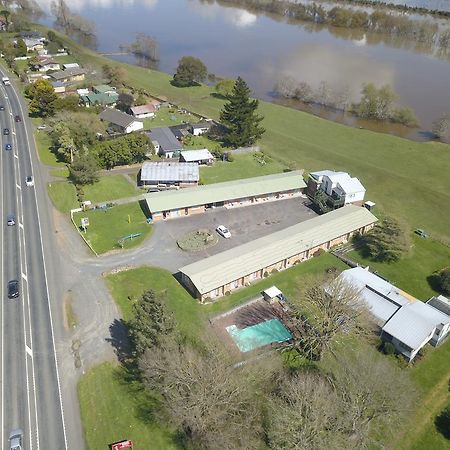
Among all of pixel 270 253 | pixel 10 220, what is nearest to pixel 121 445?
pixel 270 253

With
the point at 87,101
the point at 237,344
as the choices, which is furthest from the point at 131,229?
the point at 87,101

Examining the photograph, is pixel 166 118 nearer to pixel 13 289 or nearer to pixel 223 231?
pixel 223 231

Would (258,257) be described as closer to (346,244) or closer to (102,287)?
(346,244)

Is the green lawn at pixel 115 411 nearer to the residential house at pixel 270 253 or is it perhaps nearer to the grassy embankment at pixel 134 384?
the grassy embankment at pixel 134 384

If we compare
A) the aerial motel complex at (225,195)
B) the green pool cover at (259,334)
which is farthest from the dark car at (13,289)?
the green pool cover at (259,334)

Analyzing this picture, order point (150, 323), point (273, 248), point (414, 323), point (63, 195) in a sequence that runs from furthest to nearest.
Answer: point (63, 195) < point (273, 248) < point (414, 323) < point (150, 323)

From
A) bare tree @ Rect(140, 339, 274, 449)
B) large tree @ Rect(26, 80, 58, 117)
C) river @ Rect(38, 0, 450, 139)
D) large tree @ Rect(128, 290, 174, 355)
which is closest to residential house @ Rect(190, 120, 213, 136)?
large tree @ Rect(26, 80, 58, 117)

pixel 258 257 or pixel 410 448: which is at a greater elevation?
pixel 258 257
